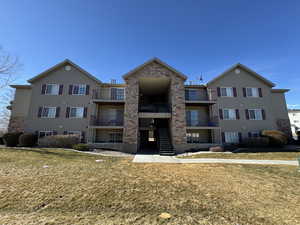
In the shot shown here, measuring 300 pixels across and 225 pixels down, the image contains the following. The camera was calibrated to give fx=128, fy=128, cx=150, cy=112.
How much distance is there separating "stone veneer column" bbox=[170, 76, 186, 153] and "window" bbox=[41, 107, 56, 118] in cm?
1766

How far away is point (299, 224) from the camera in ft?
10.5

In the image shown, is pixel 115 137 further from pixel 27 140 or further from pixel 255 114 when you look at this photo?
pixel 255 114

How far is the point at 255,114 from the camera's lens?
2048 centimetres

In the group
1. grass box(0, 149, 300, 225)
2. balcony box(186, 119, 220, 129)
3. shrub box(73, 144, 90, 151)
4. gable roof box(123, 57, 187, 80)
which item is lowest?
grass box(0, 149, 300, 225)

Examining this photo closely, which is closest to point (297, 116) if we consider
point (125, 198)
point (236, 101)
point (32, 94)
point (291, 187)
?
point (236, 101)

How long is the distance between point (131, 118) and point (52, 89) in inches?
542

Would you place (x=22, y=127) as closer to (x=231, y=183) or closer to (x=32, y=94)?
(x=32, y=94)

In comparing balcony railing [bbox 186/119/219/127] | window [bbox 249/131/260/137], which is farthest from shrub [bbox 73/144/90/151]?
window [bbox 249/131/260/137]

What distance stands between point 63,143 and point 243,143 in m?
24.2

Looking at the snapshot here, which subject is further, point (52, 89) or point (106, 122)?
point (52, 89)

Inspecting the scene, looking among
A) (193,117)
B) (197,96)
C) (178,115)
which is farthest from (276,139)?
(178,115)

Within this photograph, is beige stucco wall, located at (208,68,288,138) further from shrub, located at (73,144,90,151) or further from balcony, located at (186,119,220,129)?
shrub, located at (73,144,90,151)

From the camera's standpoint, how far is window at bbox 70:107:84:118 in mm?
19392

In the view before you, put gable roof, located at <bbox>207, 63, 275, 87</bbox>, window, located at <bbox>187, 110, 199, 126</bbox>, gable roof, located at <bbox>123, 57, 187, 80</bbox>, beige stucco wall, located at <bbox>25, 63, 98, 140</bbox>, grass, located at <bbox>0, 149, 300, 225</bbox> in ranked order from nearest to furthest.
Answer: grass, located at <bbox>0, 149, 300, 225</bbox> → gable roof, located at <bbox>123, 57, 187, 80</bbox> → beige stucco wall, located at <bbox>25, 63, 98, 140</bbox> → window, located at <bbox>187, 110, 199, 126</bbox> → gable roof, located at <bbox>207, 63, 275, 87</bbox>
